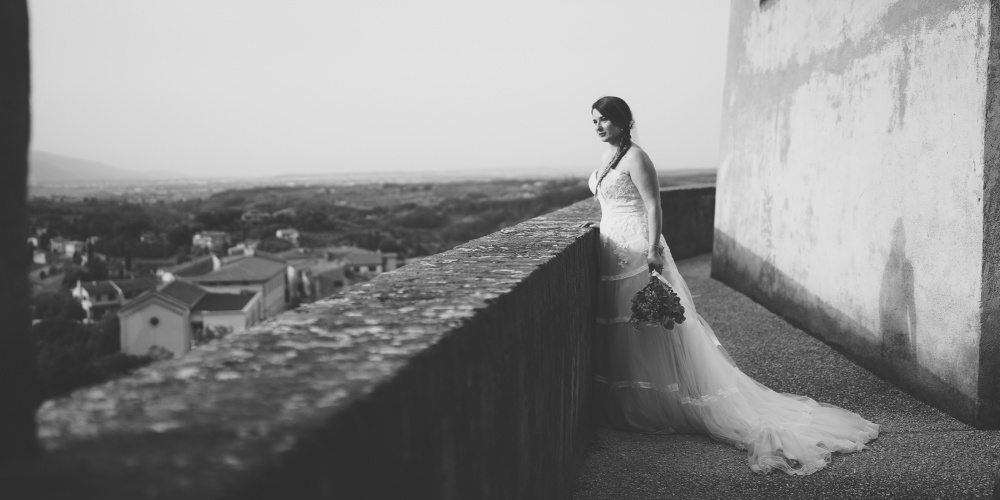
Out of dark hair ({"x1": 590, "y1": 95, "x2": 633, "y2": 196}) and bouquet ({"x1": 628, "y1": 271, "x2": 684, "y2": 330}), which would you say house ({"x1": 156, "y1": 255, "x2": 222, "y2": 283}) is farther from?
bouquet ({"x1": 628, "y1": 271, "x2": 684, "y2": 330})

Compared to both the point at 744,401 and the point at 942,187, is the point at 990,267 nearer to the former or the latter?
the point at 942,187

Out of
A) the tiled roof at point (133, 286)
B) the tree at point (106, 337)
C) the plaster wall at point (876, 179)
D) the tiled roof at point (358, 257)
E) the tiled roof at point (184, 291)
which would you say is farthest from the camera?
the tiled roof at point (358, 257)

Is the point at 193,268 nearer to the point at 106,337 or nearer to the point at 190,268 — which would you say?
the point at 190,268

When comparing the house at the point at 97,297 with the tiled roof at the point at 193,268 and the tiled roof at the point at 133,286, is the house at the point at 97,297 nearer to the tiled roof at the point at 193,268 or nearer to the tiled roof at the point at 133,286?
the tiled roof at the point at 133,286

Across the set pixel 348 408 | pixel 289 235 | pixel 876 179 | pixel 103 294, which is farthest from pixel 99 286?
pixel 348 408

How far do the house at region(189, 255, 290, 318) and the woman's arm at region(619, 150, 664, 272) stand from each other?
2958 cm

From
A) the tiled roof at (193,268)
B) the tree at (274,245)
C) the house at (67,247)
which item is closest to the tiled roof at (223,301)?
the tiled roof at (193,268)

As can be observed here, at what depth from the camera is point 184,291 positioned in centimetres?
3078

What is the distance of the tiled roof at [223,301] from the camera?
97.1ft

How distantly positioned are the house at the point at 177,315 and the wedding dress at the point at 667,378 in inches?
849

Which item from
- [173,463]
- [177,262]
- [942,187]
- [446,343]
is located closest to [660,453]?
[942,187]

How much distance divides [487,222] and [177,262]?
856 inches

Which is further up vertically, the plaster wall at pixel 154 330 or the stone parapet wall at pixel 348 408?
the stone parapet wall at pixel 348 408

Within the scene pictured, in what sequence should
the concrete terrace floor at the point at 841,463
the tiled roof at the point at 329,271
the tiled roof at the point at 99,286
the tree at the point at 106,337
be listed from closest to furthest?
the concrete terrace floor at the point at 841,463, the tree at the point at 106,337, the tiled roof at the point at 99,286, the tiled roof at the point at 329,271
